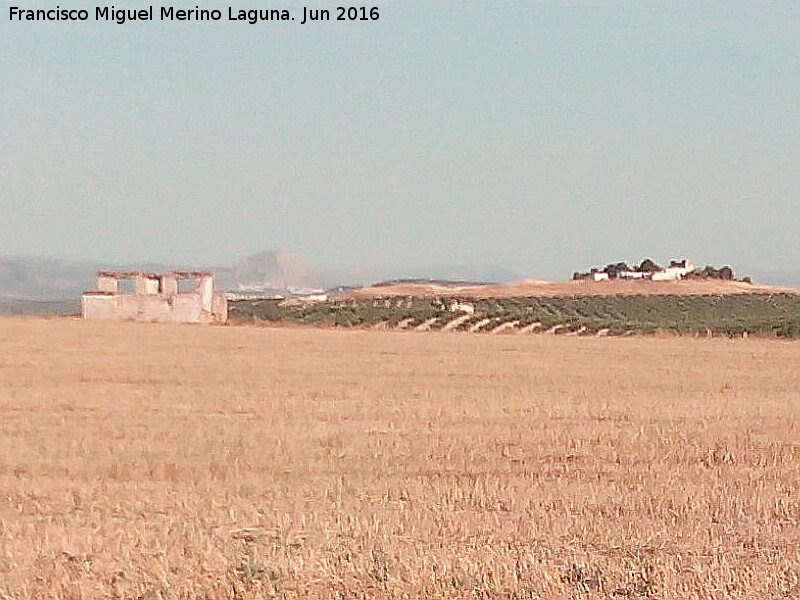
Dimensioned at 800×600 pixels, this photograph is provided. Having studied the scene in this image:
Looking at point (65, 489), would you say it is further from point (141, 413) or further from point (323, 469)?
point (141, 413)

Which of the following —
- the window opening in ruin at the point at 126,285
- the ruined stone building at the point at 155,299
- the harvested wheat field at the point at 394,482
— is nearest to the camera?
Result: the harvested wheat field at the point at 394,482

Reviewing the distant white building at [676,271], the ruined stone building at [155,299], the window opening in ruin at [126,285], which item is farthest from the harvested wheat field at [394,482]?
the distant white building at [676,271]

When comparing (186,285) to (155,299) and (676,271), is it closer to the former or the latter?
(155,299)

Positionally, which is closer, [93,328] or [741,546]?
[741,546]

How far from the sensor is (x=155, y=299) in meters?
59.6

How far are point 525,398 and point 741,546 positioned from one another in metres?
15.9

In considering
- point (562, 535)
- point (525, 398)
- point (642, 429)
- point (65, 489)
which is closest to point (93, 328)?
point (525, 398)

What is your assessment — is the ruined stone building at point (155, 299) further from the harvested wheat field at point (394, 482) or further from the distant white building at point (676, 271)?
the distant white building at point (676, 271)

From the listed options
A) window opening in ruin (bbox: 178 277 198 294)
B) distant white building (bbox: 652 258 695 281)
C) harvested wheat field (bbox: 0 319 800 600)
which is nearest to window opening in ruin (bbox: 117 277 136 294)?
window opening in ruin (bbox: 178 277 198 294)

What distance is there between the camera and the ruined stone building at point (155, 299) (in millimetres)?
59344

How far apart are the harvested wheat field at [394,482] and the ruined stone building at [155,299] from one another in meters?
25.0

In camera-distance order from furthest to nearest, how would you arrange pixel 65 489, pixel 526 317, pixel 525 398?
pixel 526 317 → pixel 525 398 → pixel 65 489

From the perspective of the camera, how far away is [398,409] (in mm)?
23344

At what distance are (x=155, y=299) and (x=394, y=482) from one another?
1835 inches
